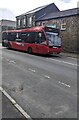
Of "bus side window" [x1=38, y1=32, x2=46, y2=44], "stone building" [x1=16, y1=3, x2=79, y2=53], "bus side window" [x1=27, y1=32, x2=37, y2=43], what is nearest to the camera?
"bus side window" [x1=38, y1=32, x2=46, y2=44]

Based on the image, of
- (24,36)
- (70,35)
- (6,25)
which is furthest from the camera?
(6,25)

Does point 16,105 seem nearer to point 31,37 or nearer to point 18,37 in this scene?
point 31,37

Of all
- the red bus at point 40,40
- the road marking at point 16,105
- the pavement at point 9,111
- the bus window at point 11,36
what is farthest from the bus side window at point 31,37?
the pavement at point 9,111

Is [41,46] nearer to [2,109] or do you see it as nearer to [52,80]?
[52,80]

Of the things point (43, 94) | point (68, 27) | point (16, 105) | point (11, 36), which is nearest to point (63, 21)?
point (68, 27)

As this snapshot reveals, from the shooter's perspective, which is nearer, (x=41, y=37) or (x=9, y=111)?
(x=9, y=111)

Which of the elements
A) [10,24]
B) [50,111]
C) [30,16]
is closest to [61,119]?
[50,111]

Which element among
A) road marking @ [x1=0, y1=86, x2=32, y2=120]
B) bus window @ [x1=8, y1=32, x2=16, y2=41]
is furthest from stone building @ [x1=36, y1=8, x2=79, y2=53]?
road marking @ [x1=0, y1=86, x2=32, y2=120]

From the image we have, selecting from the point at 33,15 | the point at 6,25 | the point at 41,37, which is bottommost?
the point at 41,37

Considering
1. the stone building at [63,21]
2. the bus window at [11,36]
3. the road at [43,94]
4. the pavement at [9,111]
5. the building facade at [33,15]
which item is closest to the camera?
the pavement at [9,111]

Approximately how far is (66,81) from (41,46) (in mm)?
13832

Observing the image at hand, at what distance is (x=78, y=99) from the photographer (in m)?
7.86

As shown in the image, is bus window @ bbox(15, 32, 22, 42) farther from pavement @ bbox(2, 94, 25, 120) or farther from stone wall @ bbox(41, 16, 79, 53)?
pavement @ bbox(2, 94, 25, 120)

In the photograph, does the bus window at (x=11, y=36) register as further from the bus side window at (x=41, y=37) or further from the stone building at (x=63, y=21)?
the bus side window at (x=41, y=37)
